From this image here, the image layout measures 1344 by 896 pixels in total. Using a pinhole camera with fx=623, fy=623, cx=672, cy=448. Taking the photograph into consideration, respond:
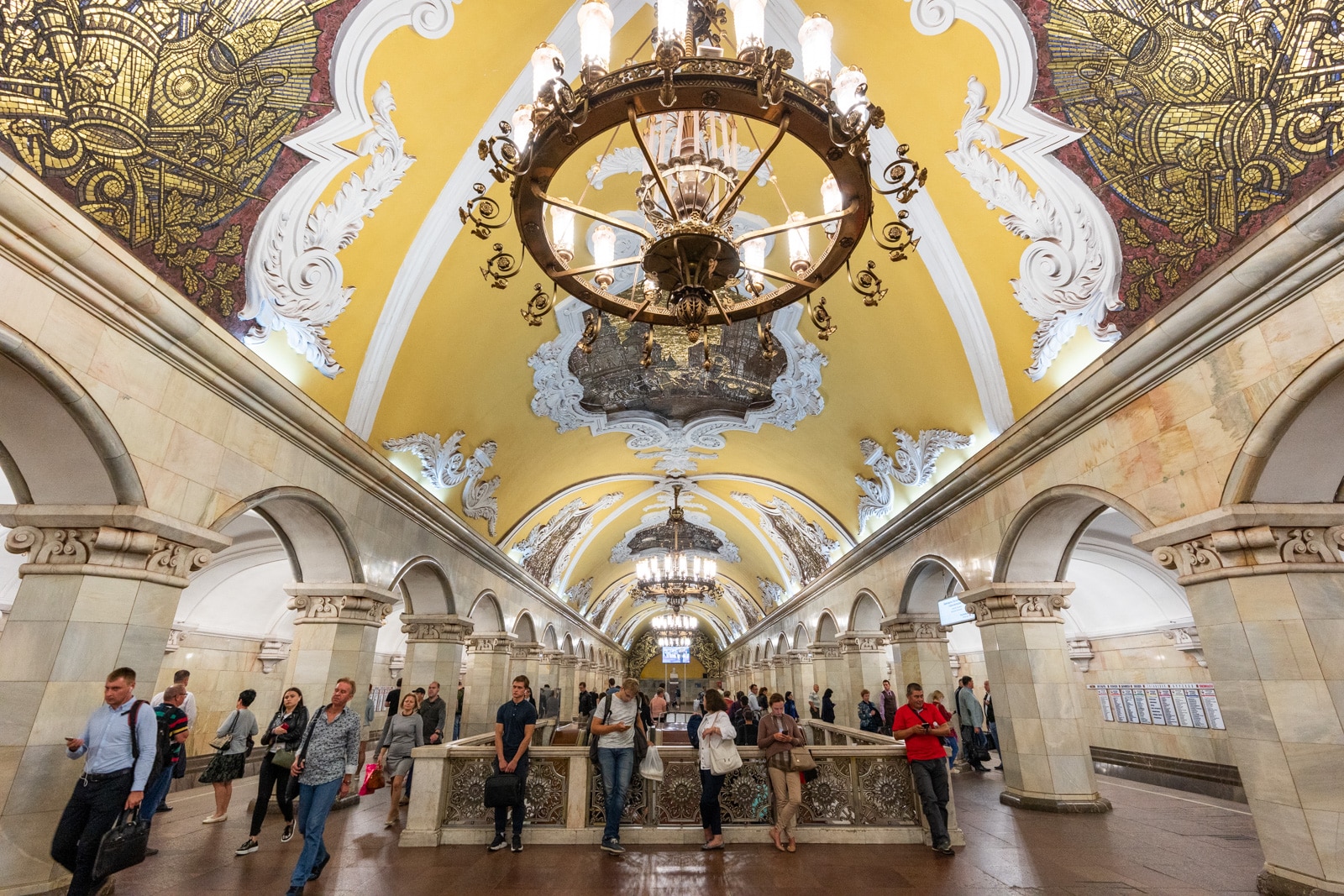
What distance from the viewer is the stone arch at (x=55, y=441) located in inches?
141

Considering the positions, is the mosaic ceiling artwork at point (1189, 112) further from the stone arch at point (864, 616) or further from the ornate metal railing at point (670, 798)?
the stone arch at point (864, 616)

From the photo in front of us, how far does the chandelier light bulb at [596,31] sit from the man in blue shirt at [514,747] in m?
4.33

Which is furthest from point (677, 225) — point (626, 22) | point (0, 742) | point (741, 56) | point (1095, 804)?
point (1095, 804)

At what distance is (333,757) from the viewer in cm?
401

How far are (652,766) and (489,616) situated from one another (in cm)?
803

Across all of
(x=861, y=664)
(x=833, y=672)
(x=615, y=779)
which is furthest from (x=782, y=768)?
(x=833, y=672)

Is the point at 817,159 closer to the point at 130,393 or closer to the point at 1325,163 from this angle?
the point at 1325,163

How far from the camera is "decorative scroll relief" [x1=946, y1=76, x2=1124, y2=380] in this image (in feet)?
16.6

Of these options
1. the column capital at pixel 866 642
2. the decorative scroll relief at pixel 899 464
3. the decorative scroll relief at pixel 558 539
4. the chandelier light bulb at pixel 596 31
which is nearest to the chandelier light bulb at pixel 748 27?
the chandelier light bulb at pixel 596 31

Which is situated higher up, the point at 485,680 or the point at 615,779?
the point at 485,680

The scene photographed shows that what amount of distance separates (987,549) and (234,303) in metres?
7.88

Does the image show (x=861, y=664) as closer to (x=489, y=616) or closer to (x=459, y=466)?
(x=489, y=616)

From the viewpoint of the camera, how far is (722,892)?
162 inches

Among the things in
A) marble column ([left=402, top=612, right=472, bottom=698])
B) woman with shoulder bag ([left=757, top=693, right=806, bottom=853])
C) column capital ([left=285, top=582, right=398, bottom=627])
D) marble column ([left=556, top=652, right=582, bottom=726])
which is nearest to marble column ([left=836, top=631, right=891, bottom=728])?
woman with shoulder bag ([left=757, top=693, right=806, bottom=853])
